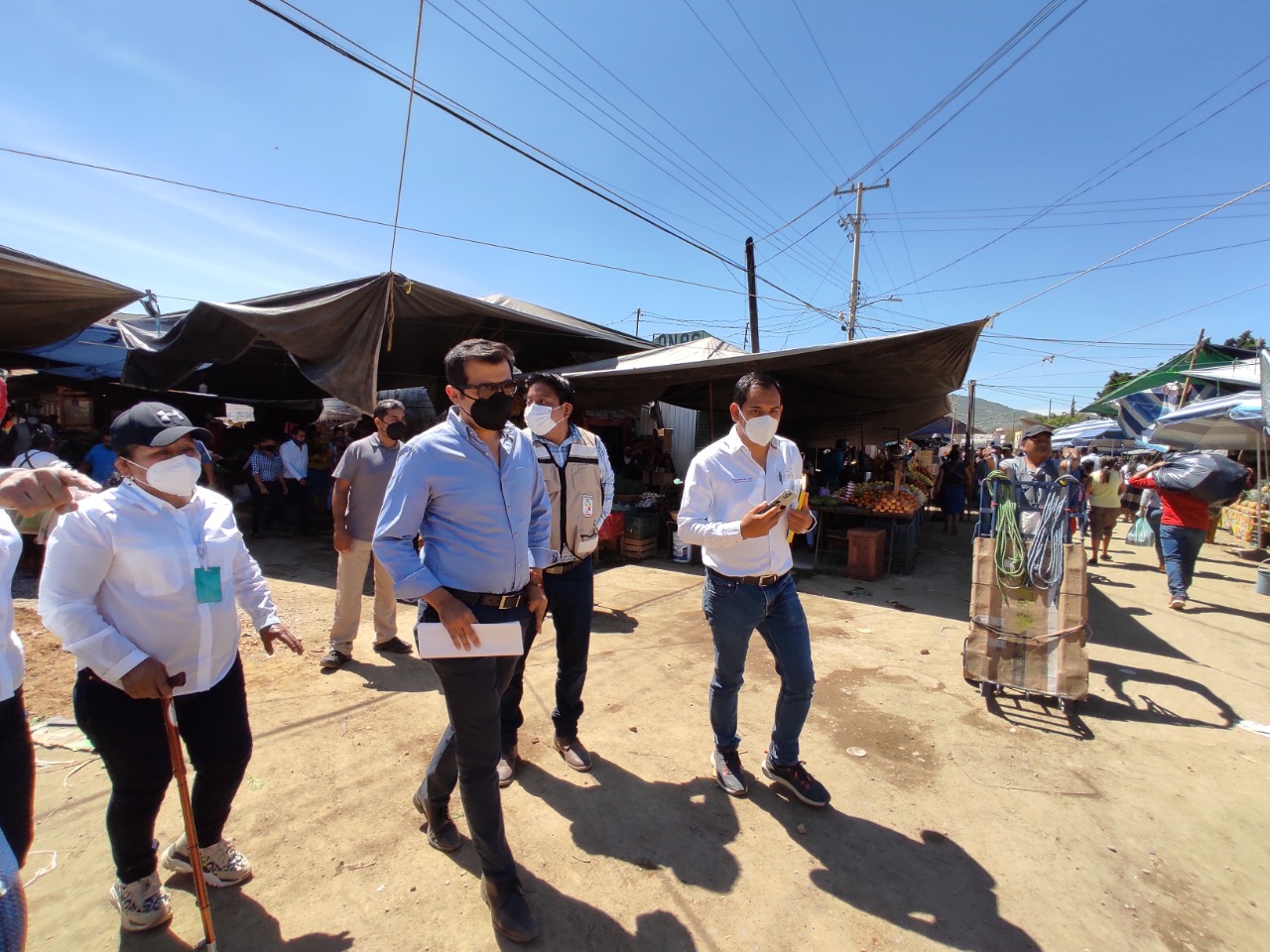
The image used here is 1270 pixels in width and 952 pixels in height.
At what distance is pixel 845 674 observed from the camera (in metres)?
4.37

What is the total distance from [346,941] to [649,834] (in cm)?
117

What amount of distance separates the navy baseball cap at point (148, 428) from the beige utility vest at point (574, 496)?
143cm

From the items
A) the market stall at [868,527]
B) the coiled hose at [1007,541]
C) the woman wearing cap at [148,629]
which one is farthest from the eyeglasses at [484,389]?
the market stall at [868,527]

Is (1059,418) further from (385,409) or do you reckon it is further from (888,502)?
(385,409)

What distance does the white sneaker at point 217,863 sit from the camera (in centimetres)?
213

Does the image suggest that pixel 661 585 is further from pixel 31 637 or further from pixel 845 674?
pixel 31 637

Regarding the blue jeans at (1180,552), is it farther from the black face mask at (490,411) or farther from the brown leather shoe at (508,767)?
the black face mask at (490,411)

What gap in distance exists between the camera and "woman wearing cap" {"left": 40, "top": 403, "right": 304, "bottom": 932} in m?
Result: 1.68

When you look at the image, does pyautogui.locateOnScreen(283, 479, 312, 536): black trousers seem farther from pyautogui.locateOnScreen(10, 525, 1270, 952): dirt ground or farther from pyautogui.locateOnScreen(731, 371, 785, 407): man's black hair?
pyautogui.locateOnScreen(731, 371, 785, 407): man's black hair

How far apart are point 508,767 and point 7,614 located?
199cm

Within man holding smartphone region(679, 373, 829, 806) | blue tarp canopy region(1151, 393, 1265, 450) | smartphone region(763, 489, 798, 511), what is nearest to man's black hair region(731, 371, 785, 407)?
man holding smartphone region(679, 373, 829, 806)

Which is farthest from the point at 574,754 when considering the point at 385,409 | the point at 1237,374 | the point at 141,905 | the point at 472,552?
the point at 1237,374

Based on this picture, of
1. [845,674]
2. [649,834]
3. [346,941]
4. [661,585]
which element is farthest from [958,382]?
[346,941]

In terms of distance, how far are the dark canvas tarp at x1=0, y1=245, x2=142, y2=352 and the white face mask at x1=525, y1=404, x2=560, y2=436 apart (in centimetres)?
514
